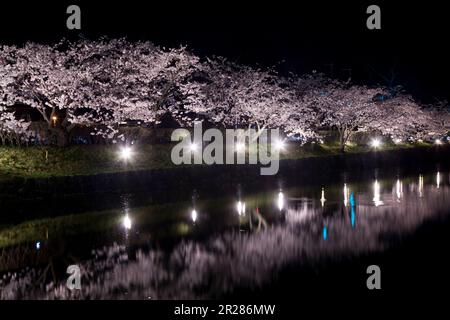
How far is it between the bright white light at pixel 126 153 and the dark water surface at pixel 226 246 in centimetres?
923

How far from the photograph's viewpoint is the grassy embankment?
28.1 m

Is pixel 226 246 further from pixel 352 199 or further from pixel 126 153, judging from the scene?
pixel 126 153

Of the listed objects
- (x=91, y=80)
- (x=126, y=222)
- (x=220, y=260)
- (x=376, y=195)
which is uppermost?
(x=91, y=80)

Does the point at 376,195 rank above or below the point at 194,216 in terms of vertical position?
above

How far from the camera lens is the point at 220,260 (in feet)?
42.5

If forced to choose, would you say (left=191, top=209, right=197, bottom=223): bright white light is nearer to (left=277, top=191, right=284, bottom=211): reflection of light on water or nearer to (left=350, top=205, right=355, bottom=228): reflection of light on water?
(left=277, top=191, right=284, bottom=211): reflection of light on water

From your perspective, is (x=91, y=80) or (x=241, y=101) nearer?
(x=91, y=80)

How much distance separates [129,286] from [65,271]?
2154 mm

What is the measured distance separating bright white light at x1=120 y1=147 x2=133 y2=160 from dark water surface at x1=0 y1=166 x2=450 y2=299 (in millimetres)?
9228

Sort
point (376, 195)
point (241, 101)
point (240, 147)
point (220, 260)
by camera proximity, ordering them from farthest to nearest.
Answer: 1. point (241, 101)
2. point (240, 147)
3. point (376, 195)
4. point (220, 260)

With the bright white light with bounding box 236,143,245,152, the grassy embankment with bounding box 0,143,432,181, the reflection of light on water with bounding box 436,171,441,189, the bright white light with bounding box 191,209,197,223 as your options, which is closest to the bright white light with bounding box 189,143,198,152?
the grassy embankment with bounding box 0,143,432,181

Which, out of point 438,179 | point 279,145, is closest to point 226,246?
point 438,179

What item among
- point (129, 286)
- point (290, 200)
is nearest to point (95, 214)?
point (290, 200)

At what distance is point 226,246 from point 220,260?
161cm
